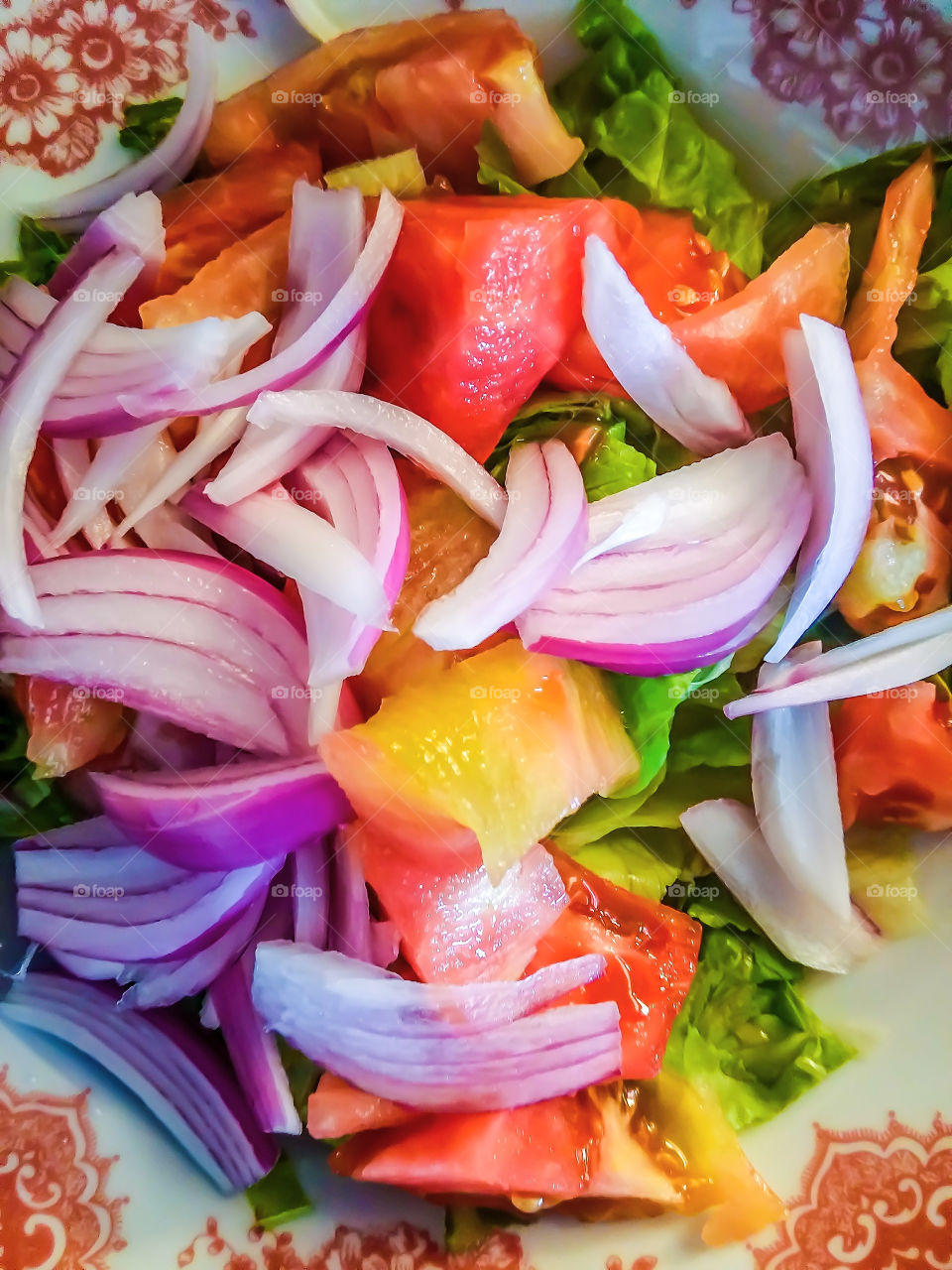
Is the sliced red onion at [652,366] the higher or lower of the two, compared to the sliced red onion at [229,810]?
higher

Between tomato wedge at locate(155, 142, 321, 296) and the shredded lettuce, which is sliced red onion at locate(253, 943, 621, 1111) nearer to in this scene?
the shredded lettuce

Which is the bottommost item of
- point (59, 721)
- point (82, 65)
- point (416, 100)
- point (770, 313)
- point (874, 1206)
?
point (874, 1206)

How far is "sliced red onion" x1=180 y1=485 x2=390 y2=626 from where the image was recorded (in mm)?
1188

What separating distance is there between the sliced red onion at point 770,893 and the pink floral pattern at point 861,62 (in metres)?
1.00

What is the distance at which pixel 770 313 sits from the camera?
4.40ft
